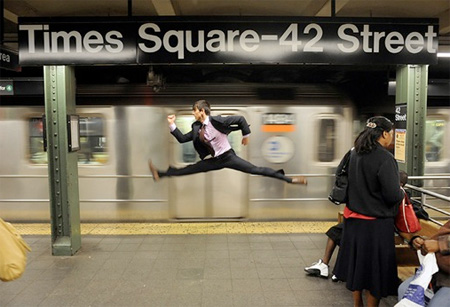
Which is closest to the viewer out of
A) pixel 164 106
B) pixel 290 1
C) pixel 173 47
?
pixel 173 47

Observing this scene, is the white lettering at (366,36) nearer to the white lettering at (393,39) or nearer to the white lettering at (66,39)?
the white lettering at (393,39)

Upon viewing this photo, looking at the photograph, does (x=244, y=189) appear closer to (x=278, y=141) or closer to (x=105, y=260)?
(x=278, y=141)

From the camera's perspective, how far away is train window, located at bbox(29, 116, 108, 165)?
19.3 ft

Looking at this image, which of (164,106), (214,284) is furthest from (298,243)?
(164,106)

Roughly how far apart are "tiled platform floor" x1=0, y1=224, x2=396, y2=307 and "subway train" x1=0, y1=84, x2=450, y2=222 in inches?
27.4

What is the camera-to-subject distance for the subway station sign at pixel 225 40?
348 centimetres

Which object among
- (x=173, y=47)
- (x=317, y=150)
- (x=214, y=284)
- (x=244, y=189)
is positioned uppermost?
(x=173, y=47)

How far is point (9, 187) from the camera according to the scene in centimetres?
598

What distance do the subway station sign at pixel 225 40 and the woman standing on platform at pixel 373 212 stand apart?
113cm

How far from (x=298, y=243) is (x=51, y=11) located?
4.78 metres

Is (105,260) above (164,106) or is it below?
below

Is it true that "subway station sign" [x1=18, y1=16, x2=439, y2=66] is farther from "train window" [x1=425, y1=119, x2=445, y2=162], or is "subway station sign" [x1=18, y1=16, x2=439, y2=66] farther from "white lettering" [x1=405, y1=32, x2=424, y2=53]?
"train window" [x1=425, y1=119, x2=445, y2=162]

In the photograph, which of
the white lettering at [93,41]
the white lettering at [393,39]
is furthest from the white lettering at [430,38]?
the white lettering at [93,41]

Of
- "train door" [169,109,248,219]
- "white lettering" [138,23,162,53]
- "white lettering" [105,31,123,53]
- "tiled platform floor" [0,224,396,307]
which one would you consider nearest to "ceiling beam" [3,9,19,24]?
"white lettering" [105,31,123,53]
